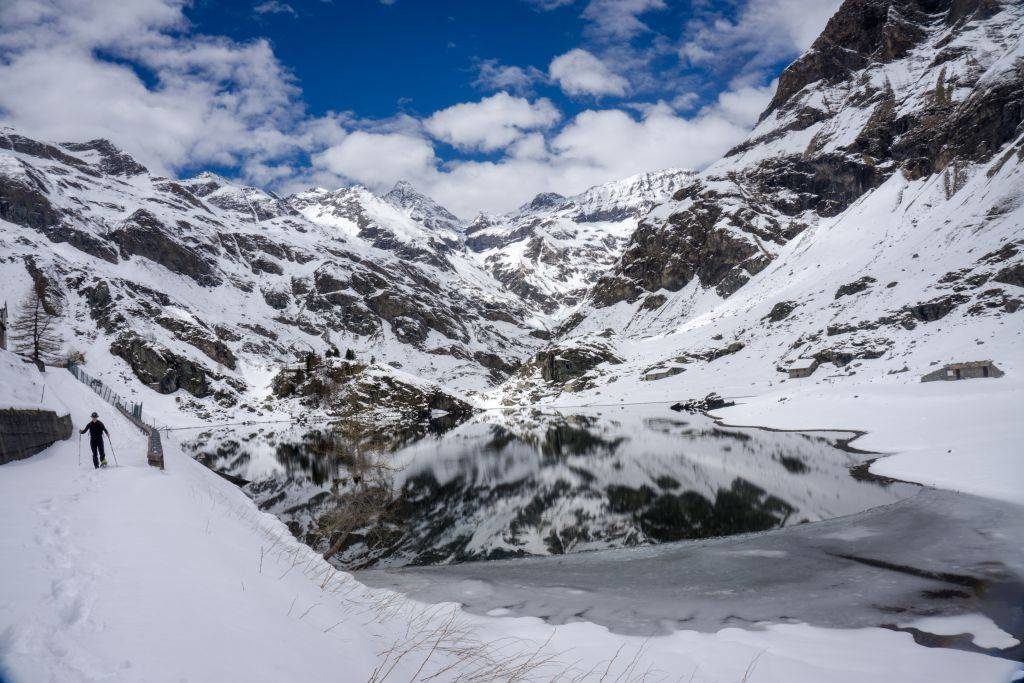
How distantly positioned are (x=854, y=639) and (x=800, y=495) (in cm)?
1370

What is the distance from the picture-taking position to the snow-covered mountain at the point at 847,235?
64688 mm

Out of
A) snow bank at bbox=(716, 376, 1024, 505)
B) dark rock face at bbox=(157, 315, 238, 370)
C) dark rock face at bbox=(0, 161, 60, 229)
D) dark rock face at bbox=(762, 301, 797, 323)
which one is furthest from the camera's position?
dark rock face at bbox=(0, 161, 60, 229)

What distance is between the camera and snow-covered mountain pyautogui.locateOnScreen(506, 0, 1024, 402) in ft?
212

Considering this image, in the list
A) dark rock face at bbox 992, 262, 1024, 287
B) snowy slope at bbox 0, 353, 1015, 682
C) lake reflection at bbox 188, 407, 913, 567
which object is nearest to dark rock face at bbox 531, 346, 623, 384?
dark rock face at bbox 992, 262, 1024, 287

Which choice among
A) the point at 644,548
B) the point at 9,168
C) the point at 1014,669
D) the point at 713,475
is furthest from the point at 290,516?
the point at 9,168

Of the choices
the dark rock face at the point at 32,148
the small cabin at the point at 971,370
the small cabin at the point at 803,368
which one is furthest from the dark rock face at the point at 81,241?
the small cabin at the point at 971,370

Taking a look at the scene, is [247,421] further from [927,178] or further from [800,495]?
[927,178]

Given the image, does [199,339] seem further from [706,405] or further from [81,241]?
[706,405]

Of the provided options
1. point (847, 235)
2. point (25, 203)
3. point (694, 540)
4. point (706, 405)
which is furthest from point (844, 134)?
point (25, 203)

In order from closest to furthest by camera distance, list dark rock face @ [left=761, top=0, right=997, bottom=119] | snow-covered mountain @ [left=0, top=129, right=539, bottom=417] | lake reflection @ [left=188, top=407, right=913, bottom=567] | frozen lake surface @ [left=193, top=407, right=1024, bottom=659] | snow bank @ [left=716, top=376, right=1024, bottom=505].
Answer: frozen lake surface @ [left=193, top=407, right=1024, bottom=659]
snow bank @ [left=716, top=376, right=1024, bottom=505]
lake reflection @ [left=188, top=407, right=913, bottom=567]
snow-covered mountain @ [left=0, top=129, right=539, bottom=417]
dark rock face @ [left=761, top=0, right=997, bottom=119]

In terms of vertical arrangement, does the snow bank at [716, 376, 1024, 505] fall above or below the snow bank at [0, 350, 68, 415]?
below

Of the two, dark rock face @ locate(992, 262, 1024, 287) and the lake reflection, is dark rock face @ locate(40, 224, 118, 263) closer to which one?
the lake reflection

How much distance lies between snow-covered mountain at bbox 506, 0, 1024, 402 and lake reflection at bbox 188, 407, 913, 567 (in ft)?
85.6

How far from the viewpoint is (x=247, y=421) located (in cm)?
9288
